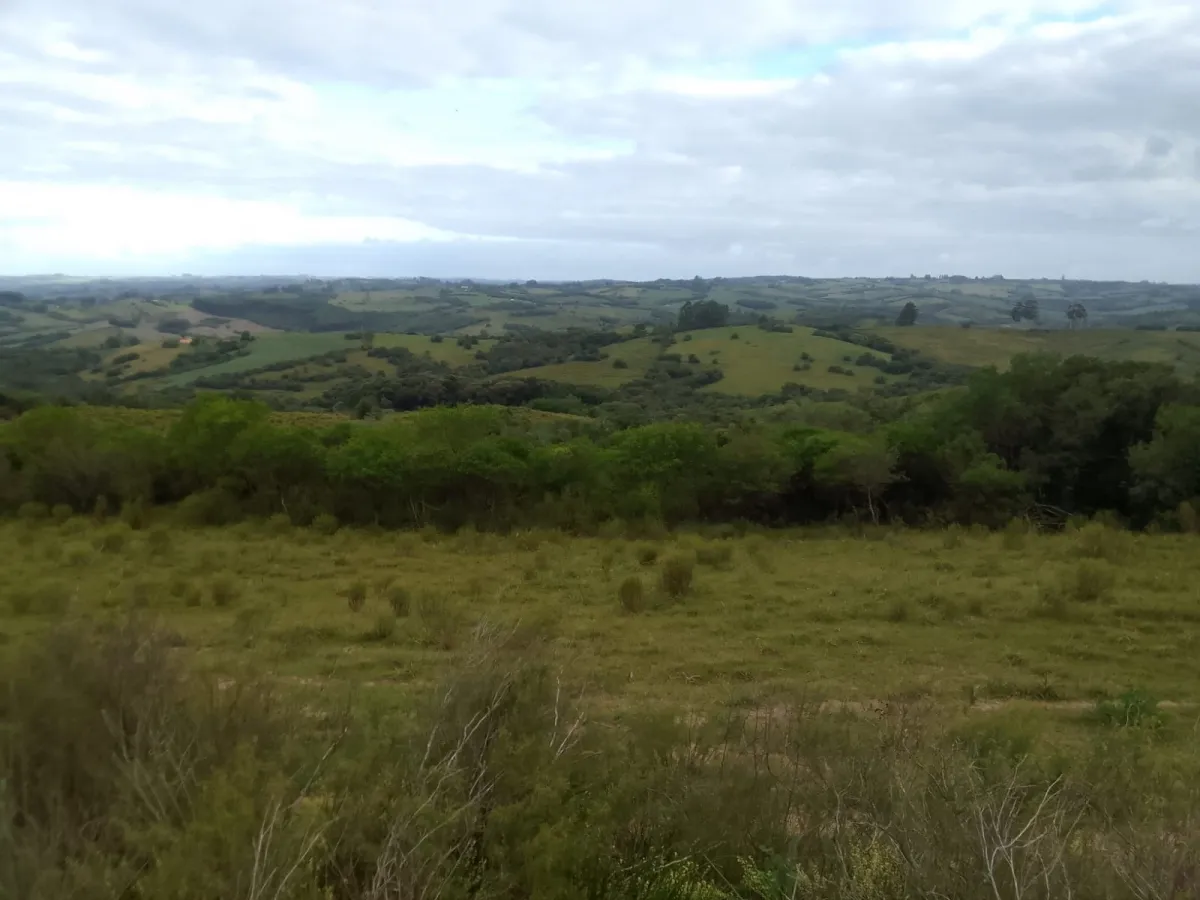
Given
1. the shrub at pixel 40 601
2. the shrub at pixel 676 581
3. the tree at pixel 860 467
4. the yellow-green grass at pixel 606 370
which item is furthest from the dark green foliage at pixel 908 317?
the shrub at pixel 40 601

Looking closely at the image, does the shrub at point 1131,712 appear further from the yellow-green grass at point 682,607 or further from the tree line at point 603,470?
the tree line at point 603,470

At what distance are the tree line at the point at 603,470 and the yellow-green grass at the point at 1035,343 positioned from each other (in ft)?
52.3

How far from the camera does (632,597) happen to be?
11.6 metres

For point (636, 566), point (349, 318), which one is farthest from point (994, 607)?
point (349, 318)

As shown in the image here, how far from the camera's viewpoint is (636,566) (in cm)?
1437

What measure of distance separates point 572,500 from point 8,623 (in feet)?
37.2

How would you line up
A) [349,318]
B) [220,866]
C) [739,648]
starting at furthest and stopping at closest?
[349,318] < [739,648] < [220,866]

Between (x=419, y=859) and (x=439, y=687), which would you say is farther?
(x=439, y=687)

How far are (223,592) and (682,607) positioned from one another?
616 centimetres

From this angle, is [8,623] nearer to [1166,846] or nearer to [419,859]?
[419,859]

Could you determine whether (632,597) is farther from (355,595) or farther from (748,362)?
(748,362)

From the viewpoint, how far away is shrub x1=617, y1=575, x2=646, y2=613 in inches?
451

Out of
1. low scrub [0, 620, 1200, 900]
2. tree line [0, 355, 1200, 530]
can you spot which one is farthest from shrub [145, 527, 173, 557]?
low scrub [0, 620, 1200, 900]

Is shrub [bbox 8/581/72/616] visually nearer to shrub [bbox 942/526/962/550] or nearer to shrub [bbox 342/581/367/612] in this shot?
shrub [bbox 342/581/367/612]
